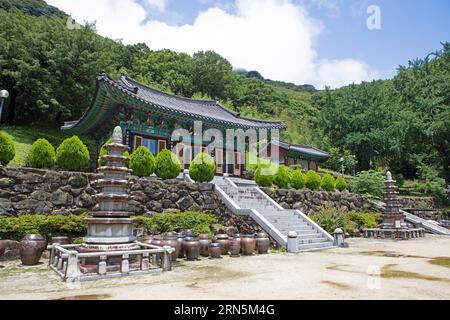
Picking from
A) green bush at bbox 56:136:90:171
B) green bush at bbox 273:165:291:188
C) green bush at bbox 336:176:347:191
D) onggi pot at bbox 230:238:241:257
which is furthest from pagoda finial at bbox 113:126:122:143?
green bush at bbox 336:176:347:191

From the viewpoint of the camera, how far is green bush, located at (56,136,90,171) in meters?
11.8

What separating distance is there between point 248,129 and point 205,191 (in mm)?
8894

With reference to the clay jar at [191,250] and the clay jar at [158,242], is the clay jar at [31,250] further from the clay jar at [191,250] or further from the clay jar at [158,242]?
the clay jar at [191,250]

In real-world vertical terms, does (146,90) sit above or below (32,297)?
above

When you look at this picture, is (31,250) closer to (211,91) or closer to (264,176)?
(264,176)

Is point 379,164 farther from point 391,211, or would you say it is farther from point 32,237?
point 32,237

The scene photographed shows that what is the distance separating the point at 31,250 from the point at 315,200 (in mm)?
14419

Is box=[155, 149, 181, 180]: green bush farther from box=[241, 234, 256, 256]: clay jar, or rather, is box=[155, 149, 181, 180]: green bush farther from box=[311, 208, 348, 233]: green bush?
box=[311, 208, 348, 233]: green bush

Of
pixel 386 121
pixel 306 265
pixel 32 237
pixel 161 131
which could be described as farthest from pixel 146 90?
pixel 386 121

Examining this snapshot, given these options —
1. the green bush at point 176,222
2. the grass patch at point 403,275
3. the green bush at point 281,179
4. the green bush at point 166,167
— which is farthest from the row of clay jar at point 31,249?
the green bush at point 281,179

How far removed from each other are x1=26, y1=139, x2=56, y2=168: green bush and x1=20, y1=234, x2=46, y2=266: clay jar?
3.84 m

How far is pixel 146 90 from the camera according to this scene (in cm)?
2298

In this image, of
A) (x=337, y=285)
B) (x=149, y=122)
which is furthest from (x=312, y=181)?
(x=337, y=285)
